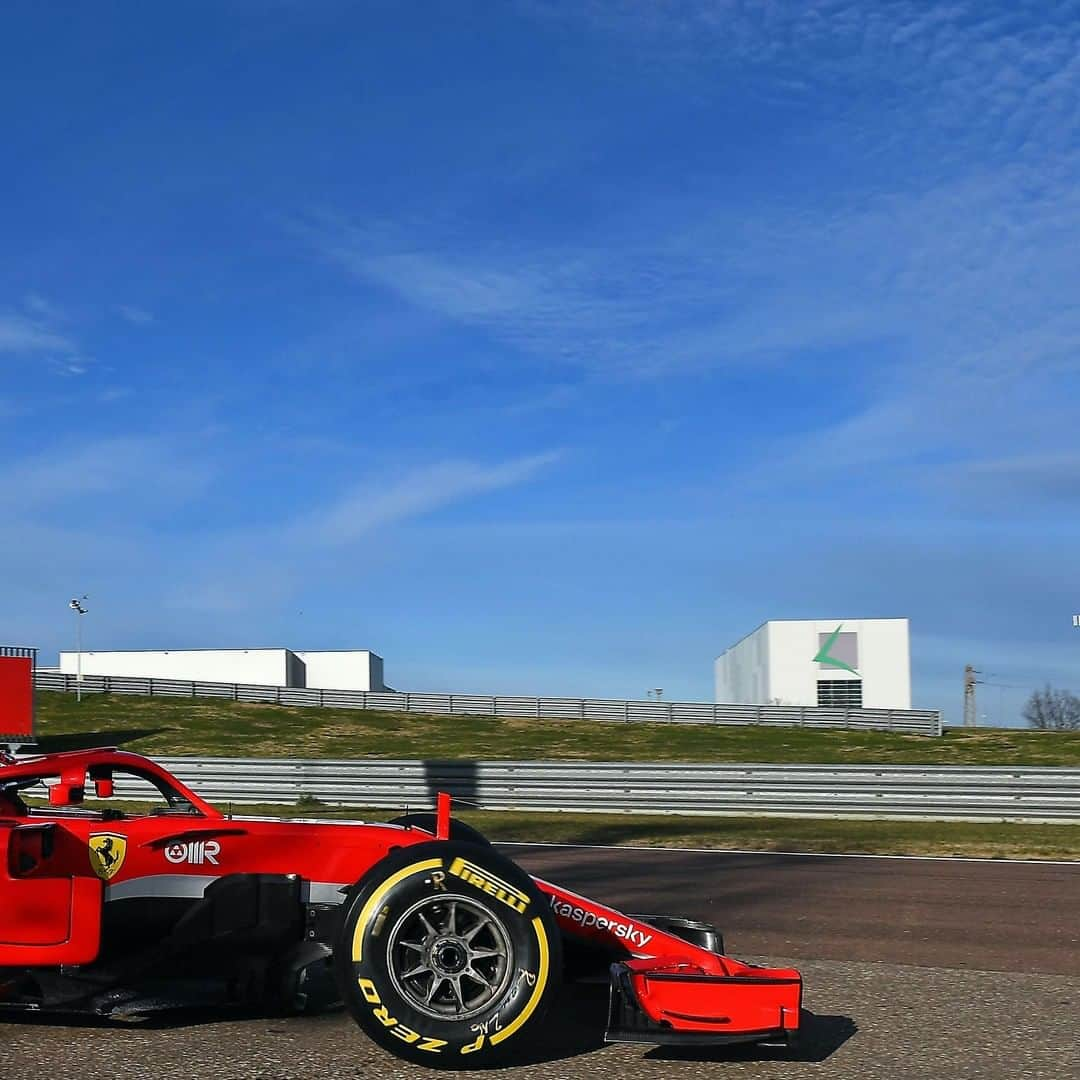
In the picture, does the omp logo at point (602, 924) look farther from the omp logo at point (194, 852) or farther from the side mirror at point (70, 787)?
the side mirror at point (70, 787)

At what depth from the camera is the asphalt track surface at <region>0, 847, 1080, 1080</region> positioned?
15.9ft

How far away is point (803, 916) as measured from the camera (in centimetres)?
937

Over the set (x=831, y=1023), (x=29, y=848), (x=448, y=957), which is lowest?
(x=831, y=1023)

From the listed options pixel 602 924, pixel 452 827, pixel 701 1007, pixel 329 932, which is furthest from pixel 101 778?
pixel 701 1007

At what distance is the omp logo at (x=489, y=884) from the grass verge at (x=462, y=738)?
25250 millimetres

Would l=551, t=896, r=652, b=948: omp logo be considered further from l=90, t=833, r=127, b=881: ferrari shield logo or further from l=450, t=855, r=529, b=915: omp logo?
l=90, t=833, r=127, b=881: ferrari shield logo

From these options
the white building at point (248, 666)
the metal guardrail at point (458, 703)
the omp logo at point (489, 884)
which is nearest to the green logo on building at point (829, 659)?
the metal guardrail at point (458, 703)

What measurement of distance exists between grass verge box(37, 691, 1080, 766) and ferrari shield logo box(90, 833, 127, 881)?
2464 cm

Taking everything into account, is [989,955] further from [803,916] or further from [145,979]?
[145,979]

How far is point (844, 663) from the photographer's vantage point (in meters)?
54.9

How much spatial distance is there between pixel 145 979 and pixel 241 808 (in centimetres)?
1425

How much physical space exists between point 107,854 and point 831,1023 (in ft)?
10.2

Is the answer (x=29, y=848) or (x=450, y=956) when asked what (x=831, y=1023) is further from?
(x=29, y=848)

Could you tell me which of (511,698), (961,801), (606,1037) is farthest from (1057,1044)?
(511,698)
